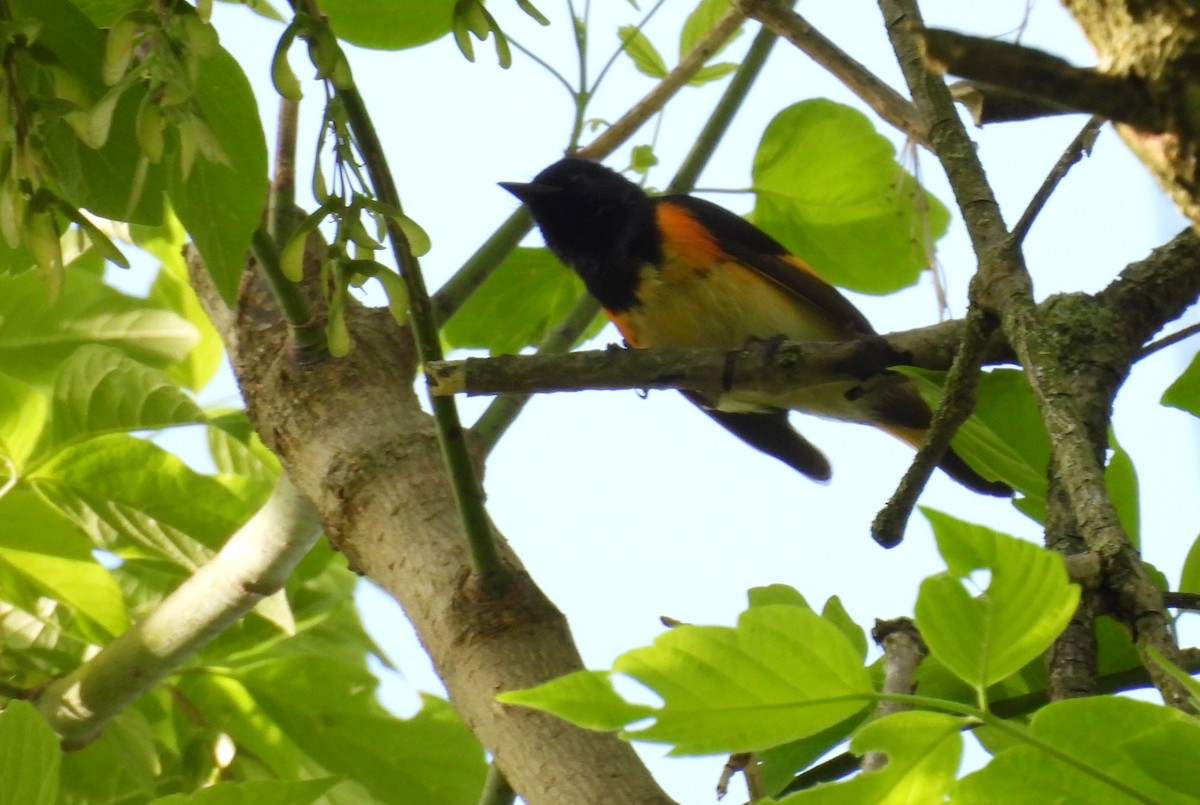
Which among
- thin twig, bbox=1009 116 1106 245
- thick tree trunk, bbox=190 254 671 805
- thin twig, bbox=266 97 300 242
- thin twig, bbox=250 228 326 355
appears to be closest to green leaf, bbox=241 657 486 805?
thick tree trunk, bbox=190 254 671 805

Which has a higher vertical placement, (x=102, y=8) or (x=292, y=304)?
(x=102, y=8)

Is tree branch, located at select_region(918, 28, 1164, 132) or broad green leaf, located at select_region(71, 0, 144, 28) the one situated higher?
broad green leaf, located at select_region(71, 0, 144, 28)

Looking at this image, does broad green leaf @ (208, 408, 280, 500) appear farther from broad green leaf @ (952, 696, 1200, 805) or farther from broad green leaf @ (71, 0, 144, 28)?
broad green leaf @ (952, 696, 1200, 805)

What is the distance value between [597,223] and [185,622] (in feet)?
5.92

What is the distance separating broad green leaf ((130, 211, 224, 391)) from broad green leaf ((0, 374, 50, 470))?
0.66 metres

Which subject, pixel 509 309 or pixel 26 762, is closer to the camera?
pixel 26 762

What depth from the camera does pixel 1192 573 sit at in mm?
1177

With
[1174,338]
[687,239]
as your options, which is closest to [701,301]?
[687,239]

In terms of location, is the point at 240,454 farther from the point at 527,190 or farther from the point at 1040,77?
the point at 1040,77

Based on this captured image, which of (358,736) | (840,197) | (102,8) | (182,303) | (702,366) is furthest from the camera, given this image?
(182,303)

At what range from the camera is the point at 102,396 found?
198 cm

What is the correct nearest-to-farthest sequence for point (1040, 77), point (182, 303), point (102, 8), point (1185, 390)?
point (1040, 77), point (1185, 390), point (102, 8), point (182, 303)

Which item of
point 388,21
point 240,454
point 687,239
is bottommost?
point 240,454

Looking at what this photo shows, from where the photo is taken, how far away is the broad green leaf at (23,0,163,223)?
122 cm
